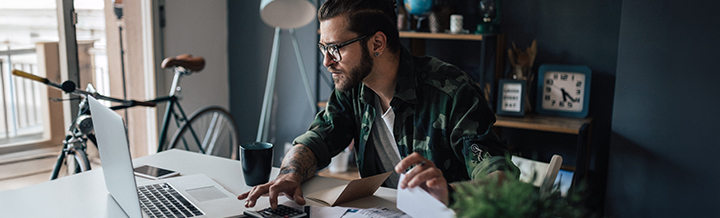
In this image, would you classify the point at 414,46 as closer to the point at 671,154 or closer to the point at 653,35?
the point at 653,35

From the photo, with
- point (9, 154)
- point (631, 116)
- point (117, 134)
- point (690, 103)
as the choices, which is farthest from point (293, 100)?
point (117, 134)

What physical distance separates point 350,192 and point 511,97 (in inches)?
62.0

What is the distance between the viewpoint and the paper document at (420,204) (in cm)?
74

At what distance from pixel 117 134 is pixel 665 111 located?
209 centimetres

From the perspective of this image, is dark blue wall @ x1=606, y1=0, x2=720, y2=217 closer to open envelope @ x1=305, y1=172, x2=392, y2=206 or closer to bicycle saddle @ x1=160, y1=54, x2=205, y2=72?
open envelope @ x1=305, y1=172, x2=392, y2=206

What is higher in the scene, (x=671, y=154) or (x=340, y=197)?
(x=340, y=197)

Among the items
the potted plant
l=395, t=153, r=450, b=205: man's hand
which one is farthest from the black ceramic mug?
the potted plant

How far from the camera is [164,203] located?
1.07m

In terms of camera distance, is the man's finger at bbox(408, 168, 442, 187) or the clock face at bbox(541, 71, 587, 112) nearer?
the man's finger at bbox(408, 168, 442, 187)

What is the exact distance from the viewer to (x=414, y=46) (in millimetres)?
2795

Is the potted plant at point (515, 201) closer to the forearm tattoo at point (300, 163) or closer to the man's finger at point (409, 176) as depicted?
the man's finger at point (409, 176)

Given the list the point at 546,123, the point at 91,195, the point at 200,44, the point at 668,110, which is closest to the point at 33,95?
the point at 200,44

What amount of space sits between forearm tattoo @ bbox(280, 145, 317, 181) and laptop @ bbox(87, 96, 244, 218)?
16cm

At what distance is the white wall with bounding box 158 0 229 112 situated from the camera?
3025mm
